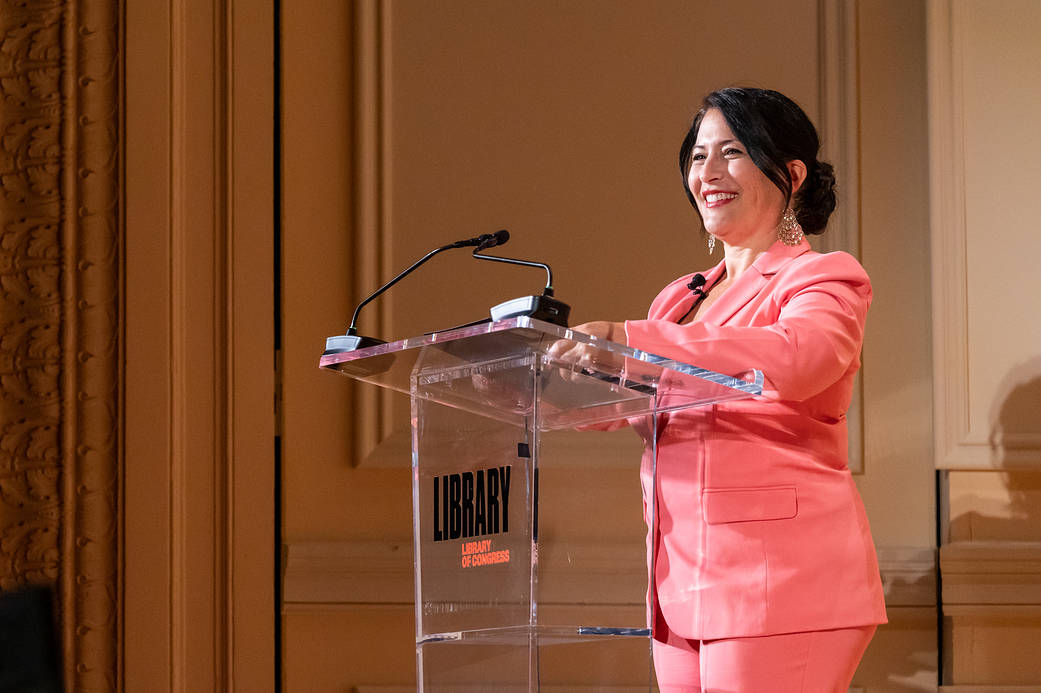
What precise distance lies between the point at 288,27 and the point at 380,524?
1246 millimetres

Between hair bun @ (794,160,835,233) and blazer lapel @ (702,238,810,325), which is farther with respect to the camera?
hair bun @ (794,160,835,233)

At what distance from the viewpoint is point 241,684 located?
2.77m

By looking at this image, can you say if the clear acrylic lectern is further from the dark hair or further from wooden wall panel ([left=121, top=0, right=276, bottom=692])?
wooden wall panel ([left=121, top=0, right=276, bottom=692])

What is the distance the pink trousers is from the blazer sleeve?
337mm

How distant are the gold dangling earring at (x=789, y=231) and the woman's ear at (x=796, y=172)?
0.14 feet

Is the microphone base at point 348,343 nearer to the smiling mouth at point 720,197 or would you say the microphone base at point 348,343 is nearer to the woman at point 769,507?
the woman at point 769,507

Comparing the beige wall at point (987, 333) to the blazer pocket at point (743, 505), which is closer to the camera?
the blazer pocket at point (743, 505)

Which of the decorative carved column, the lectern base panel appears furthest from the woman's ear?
the decorative carved column

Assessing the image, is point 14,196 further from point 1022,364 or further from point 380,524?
point 1022,364

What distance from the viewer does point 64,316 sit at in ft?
9.15

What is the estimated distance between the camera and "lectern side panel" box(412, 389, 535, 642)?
1446 mm

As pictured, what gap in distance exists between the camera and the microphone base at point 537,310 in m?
1.34

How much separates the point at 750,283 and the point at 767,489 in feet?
1.17

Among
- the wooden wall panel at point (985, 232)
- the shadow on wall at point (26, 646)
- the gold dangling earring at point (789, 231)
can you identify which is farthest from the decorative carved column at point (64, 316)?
the shadow on wall at point (26, 646)
